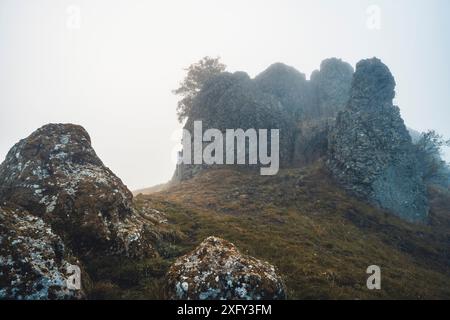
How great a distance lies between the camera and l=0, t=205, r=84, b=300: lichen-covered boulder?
487 inches

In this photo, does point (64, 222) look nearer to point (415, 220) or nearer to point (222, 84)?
point (415, 220)

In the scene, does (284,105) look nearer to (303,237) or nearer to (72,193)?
(303,237)

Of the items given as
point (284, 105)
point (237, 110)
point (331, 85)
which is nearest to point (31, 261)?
point (237, 110)

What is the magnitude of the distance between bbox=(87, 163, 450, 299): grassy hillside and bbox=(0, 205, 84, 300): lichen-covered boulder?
2069mm

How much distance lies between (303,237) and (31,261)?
18745mm

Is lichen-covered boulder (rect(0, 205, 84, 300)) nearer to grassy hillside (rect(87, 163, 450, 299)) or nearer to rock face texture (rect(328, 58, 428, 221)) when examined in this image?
grassy hillside (rect(87, 163, 450, 299))

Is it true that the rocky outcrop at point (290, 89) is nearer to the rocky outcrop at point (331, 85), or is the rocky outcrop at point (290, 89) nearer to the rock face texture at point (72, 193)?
the rocky outcrop at point (331, 85)

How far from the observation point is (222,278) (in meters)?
13.4

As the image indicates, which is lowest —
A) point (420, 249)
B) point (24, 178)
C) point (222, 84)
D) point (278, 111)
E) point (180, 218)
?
point (420, 249)

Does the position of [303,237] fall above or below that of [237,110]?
below

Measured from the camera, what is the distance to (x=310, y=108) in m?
65.9

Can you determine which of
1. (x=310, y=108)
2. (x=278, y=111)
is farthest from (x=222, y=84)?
(x=310, y=108)

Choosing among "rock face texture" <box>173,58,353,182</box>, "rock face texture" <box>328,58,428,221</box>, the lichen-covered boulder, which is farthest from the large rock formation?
the lichen-covered boulder

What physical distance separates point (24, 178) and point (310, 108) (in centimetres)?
5648
